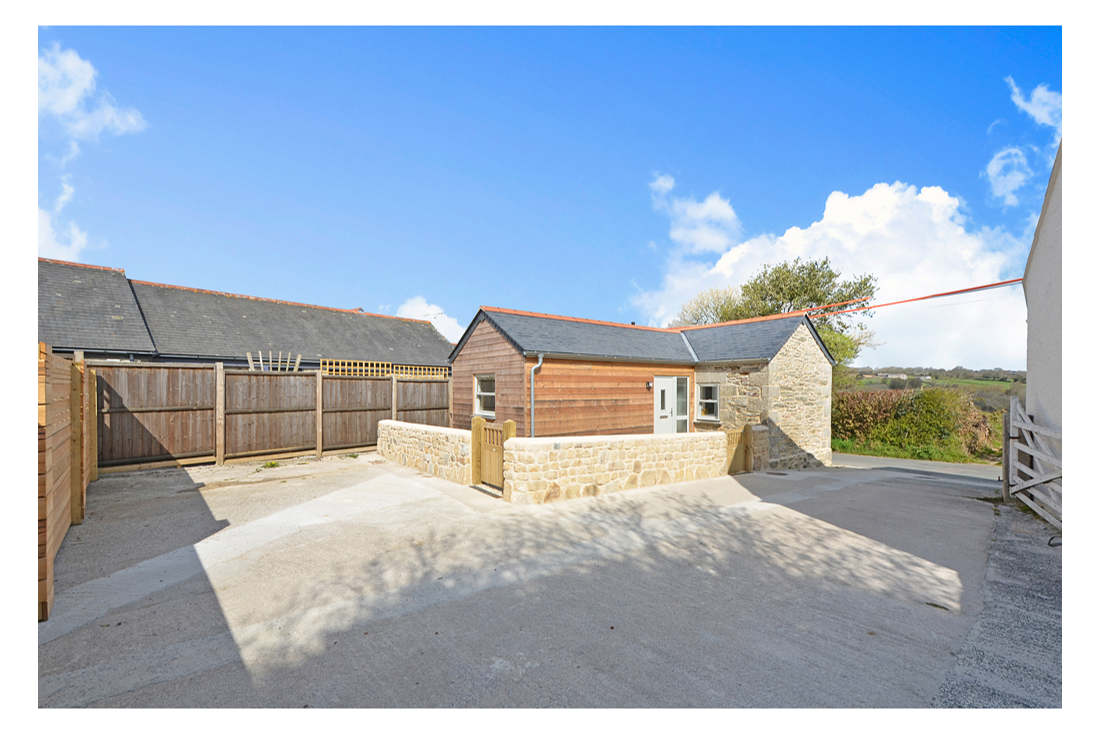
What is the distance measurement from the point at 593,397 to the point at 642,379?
189 cm

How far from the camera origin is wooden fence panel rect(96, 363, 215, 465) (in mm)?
9719

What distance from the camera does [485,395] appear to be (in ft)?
45.0

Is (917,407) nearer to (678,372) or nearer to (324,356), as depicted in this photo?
(678,372)

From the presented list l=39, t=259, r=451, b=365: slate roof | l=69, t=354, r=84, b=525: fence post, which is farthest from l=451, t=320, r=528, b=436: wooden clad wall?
l=39, t=259, r=451, b=365: slate roof

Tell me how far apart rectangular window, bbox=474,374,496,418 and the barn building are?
0.10ft

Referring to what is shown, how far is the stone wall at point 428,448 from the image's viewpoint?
365 inches

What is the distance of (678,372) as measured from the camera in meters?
14.7

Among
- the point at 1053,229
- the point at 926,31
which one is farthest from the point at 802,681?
the point at 1053,229

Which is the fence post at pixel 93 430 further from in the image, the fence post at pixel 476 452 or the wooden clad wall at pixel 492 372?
the wooden clad wall at pixel 492 372

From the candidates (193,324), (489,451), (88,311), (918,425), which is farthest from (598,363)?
(88,311)

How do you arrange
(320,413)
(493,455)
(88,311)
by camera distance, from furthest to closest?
(88,311) → (320,413) → (493,455)

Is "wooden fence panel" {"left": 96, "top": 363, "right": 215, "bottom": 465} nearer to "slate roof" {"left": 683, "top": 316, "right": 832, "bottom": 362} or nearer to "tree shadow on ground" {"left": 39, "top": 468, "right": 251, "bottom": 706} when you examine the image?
"tree shadow on ground" {"left": 39, "top": 468, "right": 251, "bottom": 706}

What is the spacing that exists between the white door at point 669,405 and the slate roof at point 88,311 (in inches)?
674

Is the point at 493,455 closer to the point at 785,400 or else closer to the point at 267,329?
the point at 785,400
